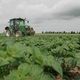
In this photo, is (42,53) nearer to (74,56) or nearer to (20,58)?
(20,58)

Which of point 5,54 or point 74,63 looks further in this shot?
point 74,63

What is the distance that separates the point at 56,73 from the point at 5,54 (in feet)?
1.13

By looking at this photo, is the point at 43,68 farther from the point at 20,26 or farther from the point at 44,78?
the point at 20,26

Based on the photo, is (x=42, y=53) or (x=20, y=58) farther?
(x=42, y=53)

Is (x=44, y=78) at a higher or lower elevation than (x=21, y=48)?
lower

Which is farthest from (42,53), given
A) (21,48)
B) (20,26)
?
(20,26)

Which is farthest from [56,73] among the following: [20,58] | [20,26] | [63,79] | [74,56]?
[20,26]

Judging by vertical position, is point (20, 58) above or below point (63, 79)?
above

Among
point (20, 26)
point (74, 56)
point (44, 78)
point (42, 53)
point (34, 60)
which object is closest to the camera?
point (44, 78)

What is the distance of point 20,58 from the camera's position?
6.53ft

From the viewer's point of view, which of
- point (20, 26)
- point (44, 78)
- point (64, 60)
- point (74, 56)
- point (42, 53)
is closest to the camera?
point (44, 78)

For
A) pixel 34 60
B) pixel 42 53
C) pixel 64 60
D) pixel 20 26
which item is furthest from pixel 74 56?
pixel 20 26

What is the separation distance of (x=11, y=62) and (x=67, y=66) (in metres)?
0.44

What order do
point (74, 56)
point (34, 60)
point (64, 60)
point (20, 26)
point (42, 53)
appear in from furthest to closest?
point (20, 26) < point (74, 56) < point (64, 60) < point (42, 53) < point (34, 60)
